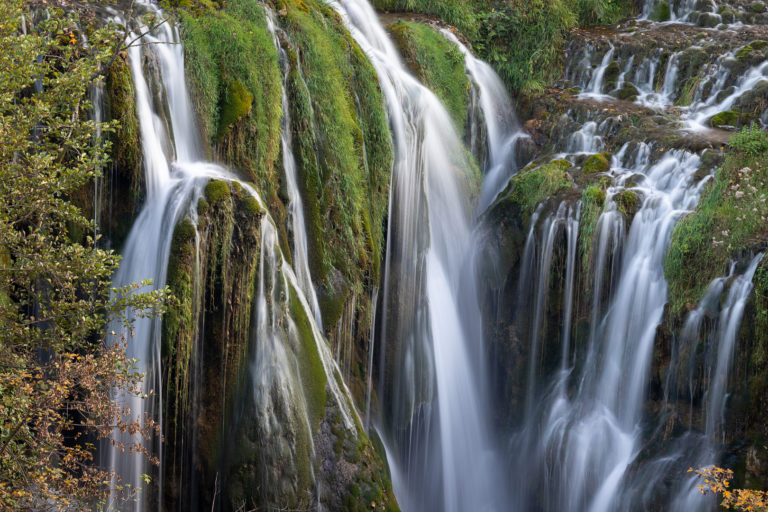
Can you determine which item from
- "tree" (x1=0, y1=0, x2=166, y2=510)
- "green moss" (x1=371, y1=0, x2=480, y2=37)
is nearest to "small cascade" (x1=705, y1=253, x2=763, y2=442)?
"tree" (x1=0, y1=0, x2=166, y2=510)

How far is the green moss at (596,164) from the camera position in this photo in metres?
12.6

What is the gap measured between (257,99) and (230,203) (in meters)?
2.06

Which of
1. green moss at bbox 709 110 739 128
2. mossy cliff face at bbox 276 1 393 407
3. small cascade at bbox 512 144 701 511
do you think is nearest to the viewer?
mossy cliff face at bbox 276 1 393 407

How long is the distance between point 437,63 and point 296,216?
6043mm

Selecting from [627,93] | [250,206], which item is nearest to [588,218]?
[627,93]

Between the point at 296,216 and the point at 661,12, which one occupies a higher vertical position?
the point at 661,12

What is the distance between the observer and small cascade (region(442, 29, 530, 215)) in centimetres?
1381

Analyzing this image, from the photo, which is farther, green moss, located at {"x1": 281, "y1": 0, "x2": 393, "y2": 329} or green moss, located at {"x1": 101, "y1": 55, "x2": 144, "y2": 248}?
green moss, located at {"x1": 281, "y1": 0, "x2": 393, "y2": 329}

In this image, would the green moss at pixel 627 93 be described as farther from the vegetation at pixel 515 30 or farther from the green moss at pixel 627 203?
the green moss at pixel 627 203

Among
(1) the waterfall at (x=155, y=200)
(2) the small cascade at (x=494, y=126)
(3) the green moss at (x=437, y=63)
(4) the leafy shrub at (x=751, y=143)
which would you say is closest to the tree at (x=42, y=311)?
(1) the waterfall at (x=155, y=200)

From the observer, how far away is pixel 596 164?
12656 mm

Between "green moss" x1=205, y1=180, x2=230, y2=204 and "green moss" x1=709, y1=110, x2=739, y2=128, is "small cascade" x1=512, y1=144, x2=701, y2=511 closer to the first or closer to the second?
"green moss" x1=709, y1=110, x2=739, y2=128

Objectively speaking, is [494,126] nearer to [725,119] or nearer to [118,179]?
[725,119]

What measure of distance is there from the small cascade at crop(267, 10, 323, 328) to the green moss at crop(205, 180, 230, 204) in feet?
5.21
